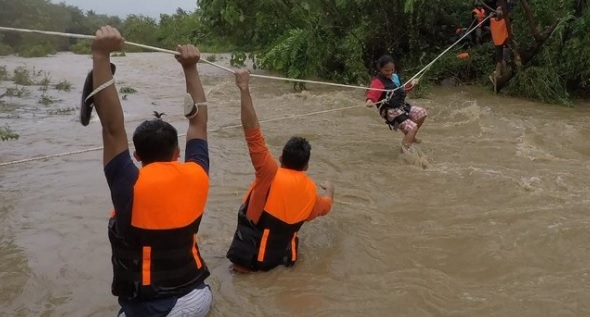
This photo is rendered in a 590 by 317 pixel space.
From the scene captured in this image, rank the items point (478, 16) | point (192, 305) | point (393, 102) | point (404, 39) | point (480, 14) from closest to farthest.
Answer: point (192, 305)
point (393, 102)
point (480, 14)
point (478, 16)
point (404, 39)

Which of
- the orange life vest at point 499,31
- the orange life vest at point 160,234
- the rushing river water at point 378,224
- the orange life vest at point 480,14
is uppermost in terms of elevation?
the orange life vest at point 480,14

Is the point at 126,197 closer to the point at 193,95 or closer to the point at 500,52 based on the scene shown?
the point at 193,95

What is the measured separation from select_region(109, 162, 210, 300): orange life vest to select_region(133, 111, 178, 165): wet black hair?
0.19 feet

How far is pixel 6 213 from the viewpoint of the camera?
5332mm

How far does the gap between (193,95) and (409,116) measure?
452 cm

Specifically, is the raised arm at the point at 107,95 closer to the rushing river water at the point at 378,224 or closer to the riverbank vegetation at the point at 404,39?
the rushing river water at the point at 378,224

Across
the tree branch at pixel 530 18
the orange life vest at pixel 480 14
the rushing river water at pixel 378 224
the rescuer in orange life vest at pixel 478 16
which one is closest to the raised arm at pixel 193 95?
the rushing river water at pixel 378 224

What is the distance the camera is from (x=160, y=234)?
2590 mm

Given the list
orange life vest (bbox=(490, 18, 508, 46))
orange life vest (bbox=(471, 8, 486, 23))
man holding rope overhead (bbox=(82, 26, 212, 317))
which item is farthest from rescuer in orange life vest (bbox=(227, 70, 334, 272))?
orange life vest (bbox=(471, 8, 486, 23))

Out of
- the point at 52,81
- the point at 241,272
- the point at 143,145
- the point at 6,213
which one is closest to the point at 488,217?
the point at 241,272

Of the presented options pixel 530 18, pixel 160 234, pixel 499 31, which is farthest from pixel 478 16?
pixel 160 234

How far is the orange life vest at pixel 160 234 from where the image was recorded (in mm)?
2529

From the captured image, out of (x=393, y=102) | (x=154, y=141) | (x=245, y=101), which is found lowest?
(x=393, y=102)

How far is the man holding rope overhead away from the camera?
7.89 feet
